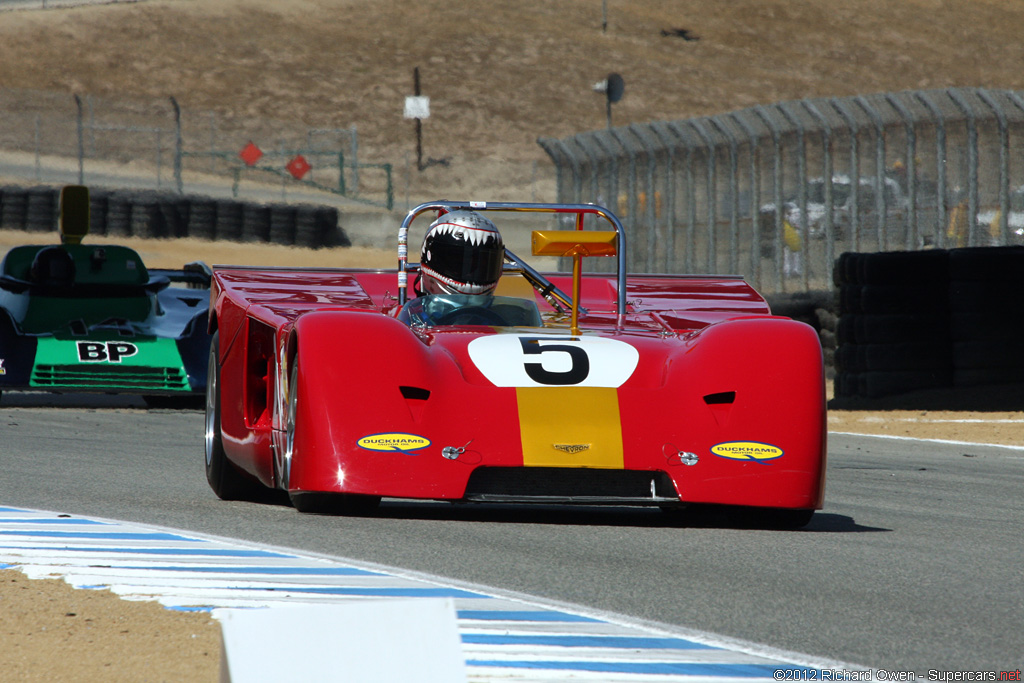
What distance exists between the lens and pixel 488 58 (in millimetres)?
63562

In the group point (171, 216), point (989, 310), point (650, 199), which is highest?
point (650, 199)

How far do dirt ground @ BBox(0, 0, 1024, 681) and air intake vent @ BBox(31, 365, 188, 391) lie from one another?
37.5 meters

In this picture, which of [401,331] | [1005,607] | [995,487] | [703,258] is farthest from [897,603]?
[703,258]

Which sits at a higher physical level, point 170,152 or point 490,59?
point 490,59

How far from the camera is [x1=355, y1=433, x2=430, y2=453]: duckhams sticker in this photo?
553 cm

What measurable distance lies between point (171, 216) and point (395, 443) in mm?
28936

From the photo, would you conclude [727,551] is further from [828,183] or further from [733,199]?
[733,199]

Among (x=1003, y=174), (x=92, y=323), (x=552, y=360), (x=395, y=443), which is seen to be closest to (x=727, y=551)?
(x=552, y=360)

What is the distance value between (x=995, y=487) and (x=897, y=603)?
12.9ft

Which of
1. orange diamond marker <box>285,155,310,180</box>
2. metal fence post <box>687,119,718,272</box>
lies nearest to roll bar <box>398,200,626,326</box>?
metal fence post <box>687,119,718,272</box>

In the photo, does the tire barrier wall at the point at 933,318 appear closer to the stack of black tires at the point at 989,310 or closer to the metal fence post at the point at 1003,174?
the stack of black tires at the point at 989,310

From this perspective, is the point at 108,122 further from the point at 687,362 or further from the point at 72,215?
the point at 687,362

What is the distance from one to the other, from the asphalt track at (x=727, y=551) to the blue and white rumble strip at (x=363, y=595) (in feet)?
0.48

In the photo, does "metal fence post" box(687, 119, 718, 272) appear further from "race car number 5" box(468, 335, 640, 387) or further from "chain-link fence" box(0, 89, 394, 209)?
"chain-link fence" box(0, 89, 394, 209)
